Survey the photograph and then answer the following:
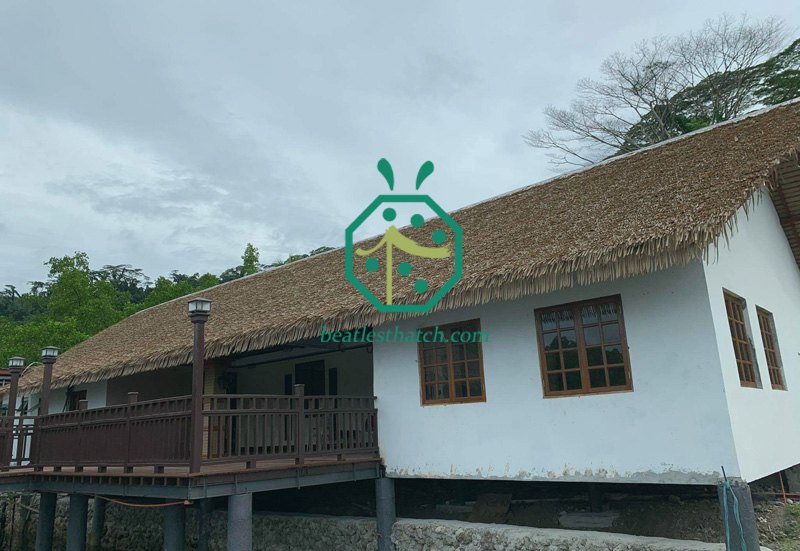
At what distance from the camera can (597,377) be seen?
745 centimetres

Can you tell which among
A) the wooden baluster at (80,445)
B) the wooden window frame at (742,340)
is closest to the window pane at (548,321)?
the wooden window frame at (742,340)

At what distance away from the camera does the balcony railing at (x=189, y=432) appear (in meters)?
7.34

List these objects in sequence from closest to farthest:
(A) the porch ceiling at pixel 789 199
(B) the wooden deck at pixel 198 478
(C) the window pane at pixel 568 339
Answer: (B) the wooden deck at pixel 198 478, (C) the window pane at pixel 568 339, (A) the porch ceiling at pixel 789 199

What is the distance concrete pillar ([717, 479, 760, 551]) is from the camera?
6.16m

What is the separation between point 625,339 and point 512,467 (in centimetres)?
215

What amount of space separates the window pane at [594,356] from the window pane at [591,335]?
0.08 metres

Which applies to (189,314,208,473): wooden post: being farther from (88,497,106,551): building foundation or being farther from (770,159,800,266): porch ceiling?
(770,159,800,266): porch ceiling

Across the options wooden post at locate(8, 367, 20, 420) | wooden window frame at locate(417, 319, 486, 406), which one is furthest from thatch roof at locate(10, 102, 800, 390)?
wooden post at locate(8, 367, 20, 420)

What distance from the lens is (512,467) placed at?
25.8 feet

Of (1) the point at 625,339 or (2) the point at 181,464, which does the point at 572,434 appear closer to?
(1) the point at 625,339

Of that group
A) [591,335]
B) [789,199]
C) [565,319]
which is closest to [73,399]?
[565,319]

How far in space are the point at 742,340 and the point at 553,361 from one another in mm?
2430

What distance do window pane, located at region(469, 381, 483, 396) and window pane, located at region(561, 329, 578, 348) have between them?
132 centimetres

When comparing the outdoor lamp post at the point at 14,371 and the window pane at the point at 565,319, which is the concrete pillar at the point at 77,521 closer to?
the outdoor lamp post at the point at 14,371
